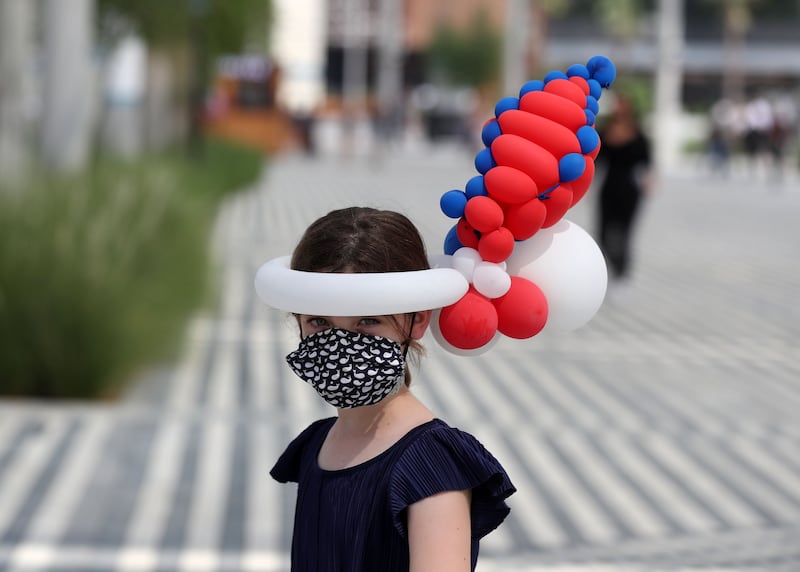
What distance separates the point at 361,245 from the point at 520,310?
0.83 feet

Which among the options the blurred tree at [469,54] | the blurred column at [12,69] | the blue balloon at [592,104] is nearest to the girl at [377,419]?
the blue balloon at [592,104]

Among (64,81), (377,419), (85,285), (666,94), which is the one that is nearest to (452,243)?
(377,419)

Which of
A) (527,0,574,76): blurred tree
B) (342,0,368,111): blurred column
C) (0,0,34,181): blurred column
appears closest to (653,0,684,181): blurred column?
(527,0,574,76): blurred tree

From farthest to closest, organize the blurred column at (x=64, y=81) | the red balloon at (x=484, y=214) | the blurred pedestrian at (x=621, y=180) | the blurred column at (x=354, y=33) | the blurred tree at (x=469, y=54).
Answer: the blurred column at (x=354, y=33), the blurred tree at (x=469, y=54), the blurred pedestrian at (x=621, y=180), the blurred column at (x=64, y=81), the red balloon at (x=484, y=214)

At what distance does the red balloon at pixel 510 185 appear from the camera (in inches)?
74.0

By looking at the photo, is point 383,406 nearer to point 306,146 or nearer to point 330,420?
point 330,420

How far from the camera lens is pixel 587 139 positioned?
194 centimetres

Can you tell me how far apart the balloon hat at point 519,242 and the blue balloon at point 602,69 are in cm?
3

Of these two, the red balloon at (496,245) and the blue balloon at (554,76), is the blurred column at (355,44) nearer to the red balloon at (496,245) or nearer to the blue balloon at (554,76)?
the blue balloon at (554,76)

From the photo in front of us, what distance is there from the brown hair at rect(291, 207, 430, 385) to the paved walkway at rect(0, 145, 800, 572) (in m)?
0.35

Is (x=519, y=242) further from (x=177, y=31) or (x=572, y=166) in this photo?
(x=177, y=31)

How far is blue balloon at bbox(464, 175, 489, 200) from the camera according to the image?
6.28 ft

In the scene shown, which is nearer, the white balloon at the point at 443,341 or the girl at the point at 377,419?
the girl at the point at 377,419

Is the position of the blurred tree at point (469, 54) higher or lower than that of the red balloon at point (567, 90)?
higher
